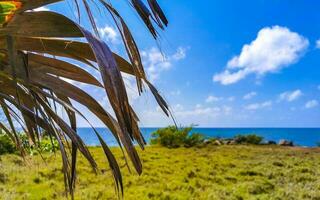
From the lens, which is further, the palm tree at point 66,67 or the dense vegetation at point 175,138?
the dense vegetation at point 175,138

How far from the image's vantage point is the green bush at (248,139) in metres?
14.6

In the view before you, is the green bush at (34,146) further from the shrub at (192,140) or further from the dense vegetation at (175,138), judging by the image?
the shrub at (192,140)

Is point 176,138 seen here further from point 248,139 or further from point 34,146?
point 34,146

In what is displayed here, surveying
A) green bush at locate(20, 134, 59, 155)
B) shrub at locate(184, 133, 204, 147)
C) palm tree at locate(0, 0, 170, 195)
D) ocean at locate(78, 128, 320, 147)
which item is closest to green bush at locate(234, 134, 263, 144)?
ocean at locate(78, 128, 320, 147)

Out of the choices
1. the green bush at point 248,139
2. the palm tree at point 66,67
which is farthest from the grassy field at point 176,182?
the green bush at point 248,139

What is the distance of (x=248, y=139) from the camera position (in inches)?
581

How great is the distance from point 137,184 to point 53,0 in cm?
486

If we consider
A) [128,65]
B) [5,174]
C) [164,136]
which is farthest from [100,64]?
[164,136]

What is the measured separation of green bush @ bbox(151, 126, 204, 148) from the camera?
41.6 feet

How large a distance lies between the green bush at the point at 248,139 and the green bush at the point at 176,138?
244 cm

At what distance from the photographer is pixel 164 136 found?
42.0 feet

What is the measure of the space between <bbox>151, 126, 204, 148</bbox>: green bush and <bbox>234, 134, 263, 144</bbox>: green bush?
2437 mm

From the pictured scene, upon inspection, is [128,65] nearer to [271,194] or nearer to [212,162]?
[271,194]

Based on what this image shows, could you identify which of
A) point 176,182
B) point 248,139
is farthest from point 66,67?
point 248,139
